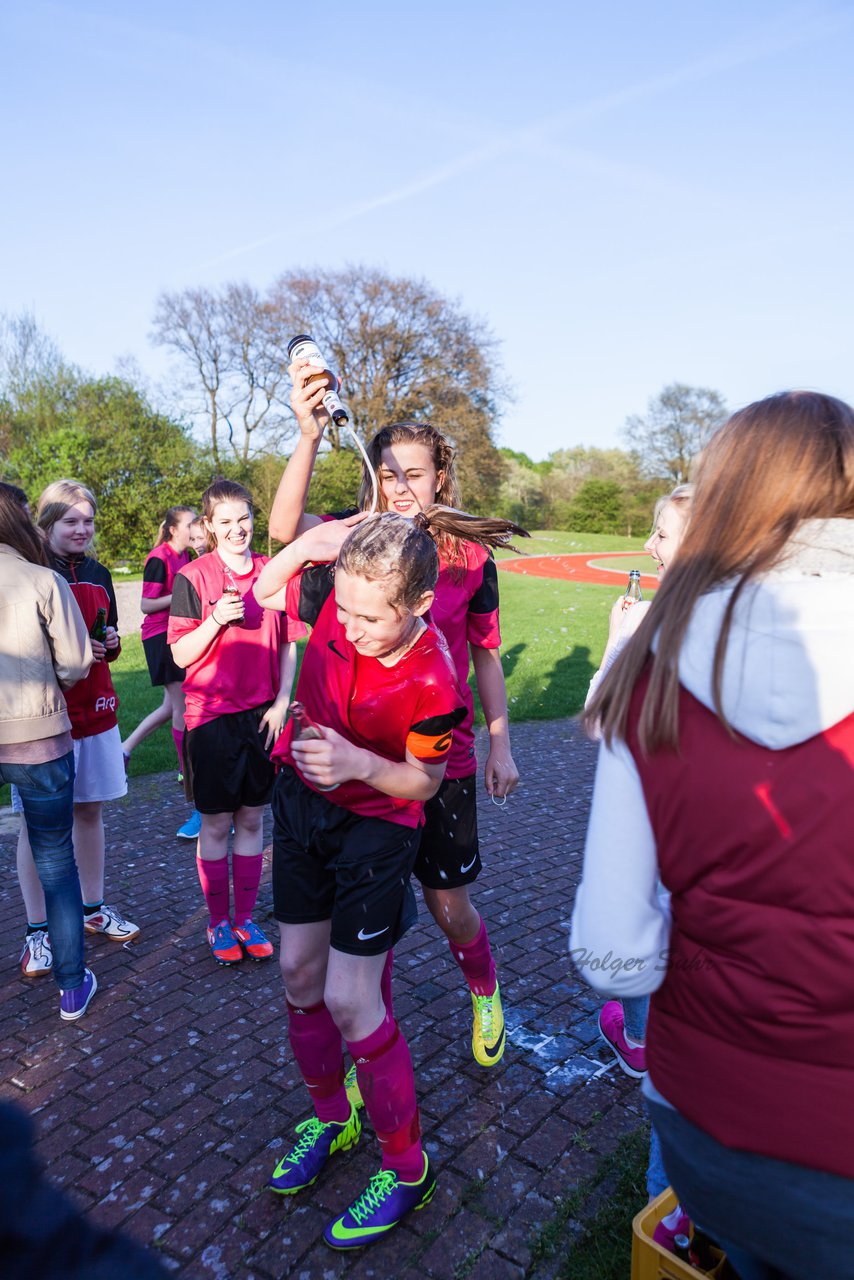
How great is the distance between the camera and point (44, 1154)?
2.89 metres

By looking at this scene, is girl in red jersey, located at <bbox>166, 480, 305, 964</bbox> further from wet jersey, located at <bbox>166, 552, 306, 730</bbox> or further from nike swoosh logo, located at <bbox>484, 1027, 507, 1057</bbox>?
nike swoosh logo, located at <bbox>484, 1027, 507, 1057</bbox>

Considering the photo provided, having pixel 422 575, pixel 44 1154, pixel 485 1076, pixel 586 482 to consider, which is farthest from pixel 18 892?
pixel 586 482

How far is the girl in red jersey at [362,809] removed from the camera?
2.26 m

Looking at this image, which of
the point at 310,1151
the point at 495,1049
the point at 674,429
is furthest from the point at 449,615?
the point at 674,429

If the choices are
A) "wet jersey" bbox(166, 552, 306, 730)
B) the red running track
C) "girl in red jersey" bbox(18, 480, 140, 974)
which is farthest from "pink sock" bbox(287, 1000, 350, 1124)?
the red running track

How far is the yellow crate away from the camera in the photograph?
6.38 feet

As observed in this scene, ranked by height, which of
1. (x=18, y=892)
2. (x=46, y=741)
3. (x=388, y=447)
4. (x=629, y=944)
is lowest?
(x=18, y=892)

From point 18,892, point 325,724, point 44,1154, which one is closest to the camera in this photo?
point 325,724

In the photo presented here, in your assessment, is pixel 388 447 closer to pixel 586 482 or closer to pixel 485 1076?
pixel 485 1076

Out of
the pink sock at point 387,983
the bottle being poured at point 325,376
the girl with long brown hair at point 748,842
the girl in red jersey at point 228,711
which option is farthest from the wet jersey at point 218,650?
the girl with long brown hair at point 748,842

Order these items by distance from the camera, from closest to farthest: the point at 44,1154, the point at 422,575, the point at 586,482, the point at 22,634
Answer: the point at 422,575, the point at 44,1154, the point at 22,634, the point at 586,482

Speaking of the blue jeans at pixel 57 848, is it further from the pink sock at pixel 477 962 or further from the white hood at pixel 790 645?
the white hood at pixel 790 645

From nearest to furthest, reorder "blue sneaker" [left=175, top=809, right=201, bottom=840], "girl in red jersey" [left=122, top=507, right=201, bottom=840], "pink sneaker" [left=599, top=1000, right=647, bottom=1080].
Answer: "pink sneaker" [left=599, top=1000, right=647, bottom=1080]
"blue sneaker" [left=175, top=809, right=201, bottom=840]
"girl in red jersey" [left=122, top=507, right=201, bottom=840]

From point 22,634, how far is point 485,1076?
2.44 metres
